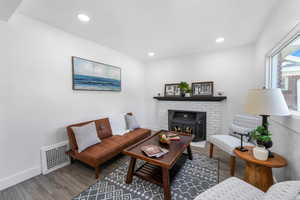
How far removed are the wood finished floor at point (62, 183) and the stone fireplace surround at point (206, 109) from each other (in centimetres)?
110

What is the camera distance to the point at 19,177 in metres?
1.75

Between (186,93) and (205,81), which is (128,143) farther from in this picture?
(205,81)

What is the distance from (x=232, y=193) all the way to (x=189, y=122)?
255cm

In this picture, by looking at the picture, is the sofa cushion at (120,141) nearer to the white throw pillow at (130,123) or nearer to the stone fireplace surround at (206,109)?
the white throw pillow at (130,123)

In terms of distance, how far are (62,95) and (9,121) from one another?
0.74 m

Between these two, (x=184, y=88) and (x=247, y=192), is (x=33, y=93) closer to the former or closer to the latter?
(x=247, y=192)

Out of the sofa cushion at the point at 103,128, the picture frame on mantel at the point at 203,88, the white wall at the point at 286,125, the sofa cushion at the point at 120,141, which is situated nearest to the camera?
the white wall at the point at 286,125

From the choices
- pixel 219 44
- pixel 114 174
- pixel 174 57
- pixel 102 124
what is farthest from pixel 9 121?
pixel 219 44

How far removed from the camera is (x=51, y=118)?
6.86 feet

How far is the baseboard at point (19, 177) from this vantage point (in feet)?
5.34

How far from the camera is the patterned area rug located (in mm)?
1522

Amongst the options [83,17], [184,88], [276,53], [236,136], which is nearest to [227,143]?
[236,136]

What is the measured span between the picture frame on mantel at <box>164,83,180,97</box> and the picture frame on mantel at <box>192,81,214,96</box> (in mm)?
474

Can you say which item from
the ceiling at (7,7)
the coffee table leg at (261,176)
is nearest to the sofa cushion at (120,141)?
the coffee table leg at (261,176)
